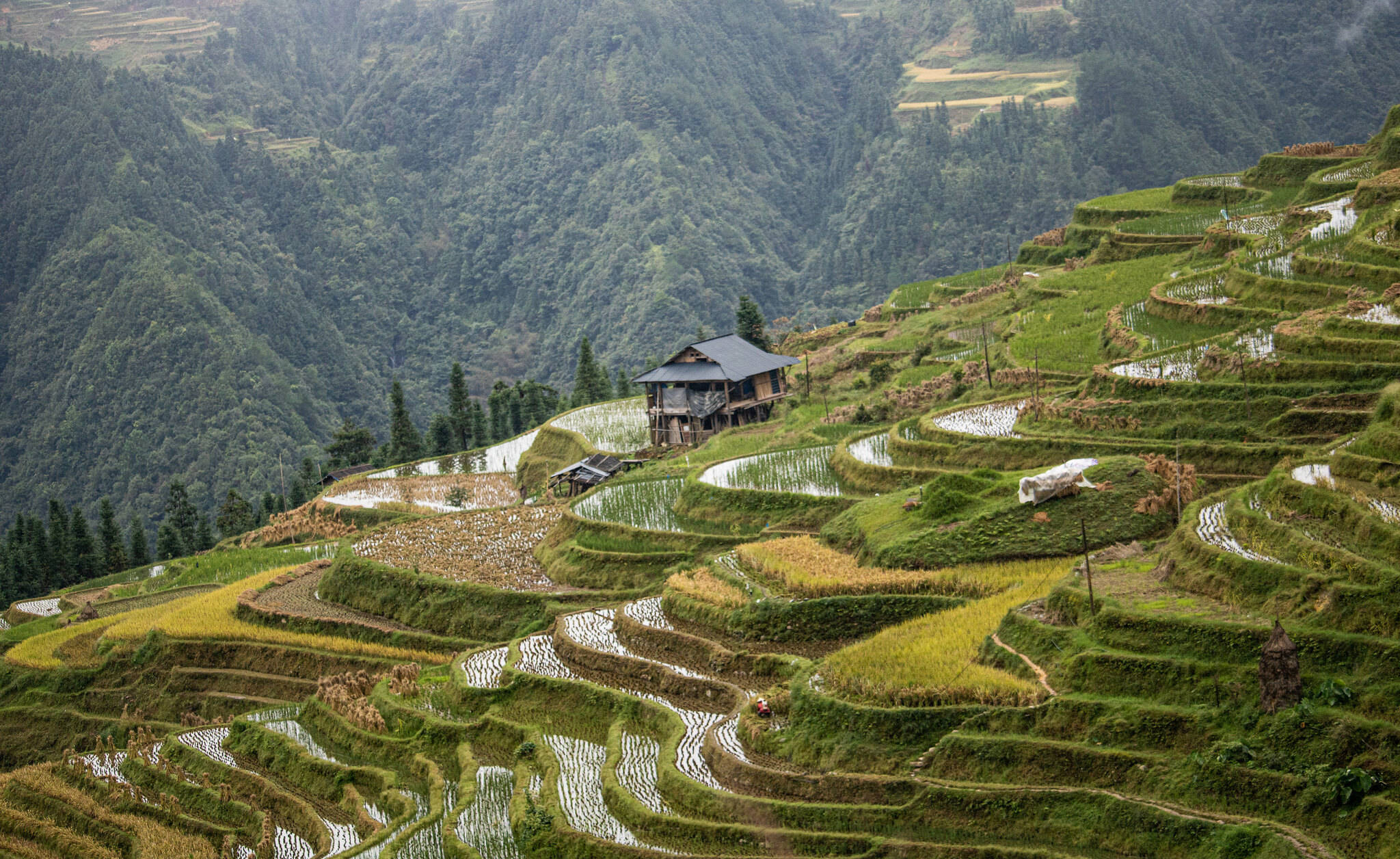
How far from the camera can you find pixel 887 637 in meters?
20.5

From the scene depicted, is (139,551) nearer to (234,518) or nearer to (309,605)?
(234,518)

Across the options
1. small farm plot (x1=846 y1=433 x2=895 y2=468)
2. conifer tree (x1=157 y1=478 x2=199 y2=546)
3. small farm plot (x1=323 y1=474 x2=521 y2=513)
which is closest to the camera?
small farm plot (x1=846 y1=433 x2=895 y2=468)

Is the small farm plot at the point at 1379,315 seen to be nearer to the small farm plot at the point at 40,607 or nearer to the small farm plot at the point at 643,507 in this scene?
the small farm plot at the point at 643,507

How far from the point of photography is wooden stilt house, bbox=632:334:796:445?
2008 inches

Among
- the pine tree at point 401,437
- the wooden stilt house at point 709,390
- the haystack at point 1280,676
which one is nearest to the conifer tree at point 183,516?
the pine tree at point 401,437

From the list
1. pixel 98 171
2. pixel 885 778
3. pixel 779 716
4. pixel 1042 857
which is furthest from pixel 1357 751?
pixel 98 171

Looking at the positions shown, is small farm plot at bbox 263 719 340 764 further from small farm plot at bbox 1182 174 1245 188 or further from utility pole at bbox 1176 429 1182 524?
small farm plot at bbox 1182 174 1245 188

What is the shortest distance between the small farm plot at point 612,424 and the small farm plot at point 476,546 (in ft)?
39.5

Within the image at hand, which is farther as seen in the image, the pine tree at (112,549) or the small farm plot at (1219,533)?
the pine tree at (112,549)

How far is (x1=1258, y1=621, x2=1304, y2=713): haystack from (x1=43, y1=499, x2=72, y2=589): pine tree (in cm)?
6292

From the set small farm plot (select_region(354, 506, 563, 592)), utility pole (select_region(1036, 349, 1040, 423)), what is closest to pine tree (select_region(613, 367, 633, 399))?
small farm plot (select_region(354, 506, 563, 592))

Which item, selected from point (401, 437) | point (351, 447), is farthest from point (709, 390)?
point (351, 447)

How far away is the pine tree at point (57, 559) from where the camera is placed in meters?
65.1

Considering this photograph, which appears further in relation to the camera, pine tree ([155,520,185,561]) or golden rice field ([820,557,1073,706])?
pine tree ([155,520,185,561])
